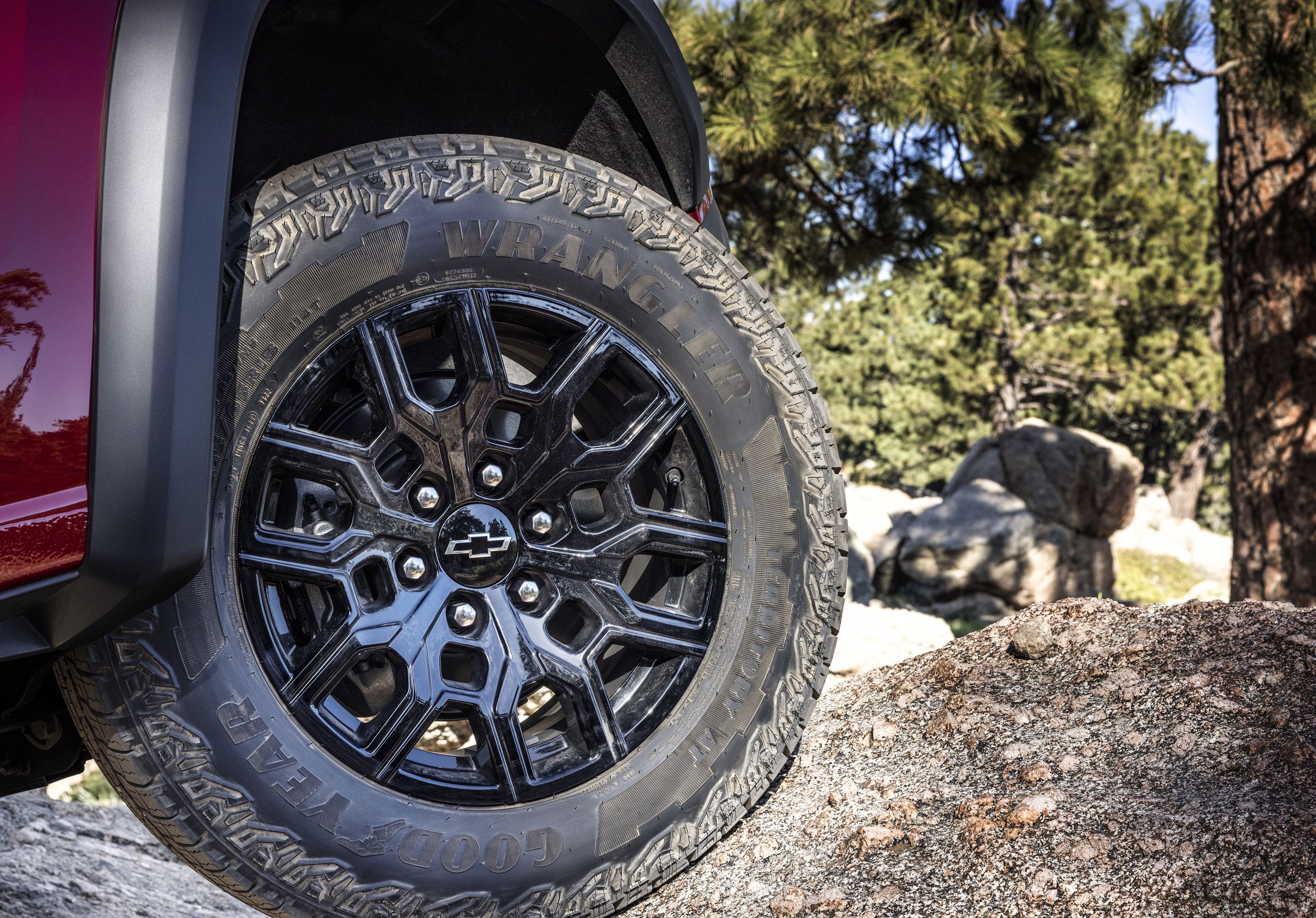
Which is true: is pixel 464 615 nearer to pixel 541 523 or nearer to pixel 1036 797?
pixel 541 523

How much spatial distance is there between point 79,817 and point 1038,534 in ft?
41.7

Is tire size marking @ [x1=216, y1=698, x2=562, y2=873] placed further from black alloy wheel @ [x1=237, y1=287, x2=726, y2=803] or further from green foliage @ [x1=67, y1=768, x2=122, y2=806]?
green foliage @ [x1=67, y1=768, x2=122, y2=806]

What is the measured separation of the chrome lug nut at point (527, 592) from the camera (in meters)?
1.66

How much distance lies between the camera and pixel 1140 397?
2189 cm

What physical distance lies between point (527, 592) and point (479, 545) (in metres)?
0.12

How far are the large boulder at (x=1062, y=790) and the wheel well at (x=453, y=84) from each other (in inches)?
50.6

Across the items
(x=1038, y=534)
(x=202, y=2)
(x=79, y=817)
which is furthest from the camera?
(x=1038, y=534)

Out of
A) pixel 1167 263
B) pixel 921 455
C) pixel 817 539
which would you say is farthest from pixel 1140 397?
pixel 817 539

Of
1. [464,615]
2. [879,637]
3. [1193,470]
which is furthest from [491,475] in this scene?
[1193,470]

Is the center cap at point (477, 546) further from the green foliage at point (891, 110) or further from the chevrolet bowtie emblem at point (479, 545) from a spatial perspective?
the green foliage at point (891, 110)

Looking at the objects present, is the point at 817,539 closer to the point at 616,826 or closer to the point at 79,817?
the point at 616,826

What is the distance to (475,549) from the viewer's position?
1.62 m

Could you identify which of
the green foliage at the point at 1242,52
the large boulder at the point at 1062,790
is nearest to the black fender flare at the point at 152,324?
the large boulder at the point at 1062,790

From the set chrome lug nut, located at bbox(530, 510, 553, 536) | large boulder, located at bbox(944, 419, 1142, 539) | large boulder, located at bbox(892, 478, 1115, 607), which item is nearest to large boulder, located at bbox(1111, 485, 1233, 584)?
large boulder, located at bbox(944, 419, 1142, 539)
